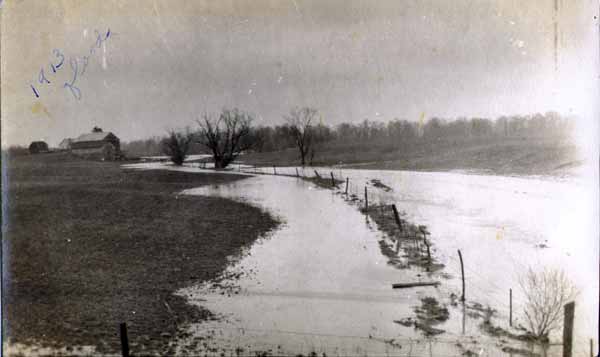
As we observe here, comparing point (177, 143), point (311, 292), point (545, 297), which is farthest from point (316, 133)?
point (545, 297)

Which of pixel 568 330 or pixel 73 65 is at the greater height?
pixel 73 65

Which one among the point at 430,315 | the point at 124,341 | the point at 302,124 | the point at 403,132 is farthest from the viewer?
the point at 403,132

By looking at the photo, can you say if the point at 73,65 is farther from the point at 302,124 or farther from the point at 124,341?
the point at 124,341

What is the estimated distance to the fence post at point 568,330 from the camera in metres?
4.25

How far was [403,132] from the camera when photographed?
4.79 m

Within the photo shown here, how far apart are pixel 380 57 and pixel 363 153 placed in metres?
1.18

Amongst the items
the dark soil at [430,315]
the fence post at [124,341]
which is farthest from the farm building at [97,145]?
the dark soil at [430,315]

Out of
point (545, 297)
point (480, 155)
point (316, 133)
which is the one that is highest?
point (316, 133)

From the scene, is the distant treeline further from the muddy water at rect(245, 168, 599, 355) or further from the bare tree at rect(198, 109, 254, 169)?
the muddy water at rect(245, 168, 599, 355)

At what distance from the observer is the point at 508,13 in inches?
175

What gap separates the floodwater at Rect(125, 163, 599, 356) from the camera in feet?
14.3

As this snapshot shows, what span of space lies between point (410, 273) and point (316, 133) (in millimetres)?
2021

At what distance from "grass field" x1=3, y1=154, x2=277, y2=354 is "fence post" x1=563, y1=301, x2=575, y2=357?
3.49 metres

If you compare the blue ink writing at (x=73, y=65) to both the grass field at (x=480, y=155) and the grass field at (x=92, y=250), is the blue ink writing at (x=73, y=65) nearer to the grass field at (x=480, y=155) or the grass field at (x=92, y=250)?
the grass field at (x=92, y=250)
